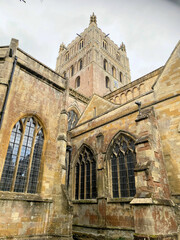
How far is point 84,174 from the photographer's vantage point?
13016mm

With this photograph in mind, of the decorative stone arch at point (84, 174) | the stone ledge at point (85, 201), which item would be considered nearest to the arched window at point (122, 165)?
the stone ledge at point (85, 201)

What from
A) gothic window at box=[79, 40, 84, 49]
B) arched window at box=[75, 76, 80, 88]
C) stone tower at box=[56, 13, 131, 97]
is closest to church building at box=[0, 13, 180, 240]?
stone tower at box=[56, 13, 131, 97]

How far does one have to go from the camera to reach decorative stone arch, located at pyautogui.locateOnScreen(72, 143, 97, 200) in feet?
39.9

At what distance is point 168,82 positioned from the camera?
34.1 feet

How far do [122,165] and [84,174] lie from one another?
10.9 ft

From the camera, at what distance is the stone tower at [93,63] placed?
28062 mm

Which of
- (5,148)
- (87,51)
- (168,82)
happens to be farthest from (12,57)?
(87,51)

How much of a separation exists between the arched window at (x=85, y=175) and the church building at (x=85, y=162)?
0.06m

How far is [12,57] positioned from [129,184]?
33.4 ft

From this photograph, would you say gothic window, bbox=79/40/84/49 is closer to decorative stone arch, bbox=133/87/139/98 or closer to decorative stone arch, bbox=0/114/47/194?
decorative stone arch, bbox=133/87/139/98

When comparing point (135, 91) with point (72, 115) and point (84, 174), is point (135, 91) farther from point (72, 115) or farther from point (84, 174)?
point (84, 174)

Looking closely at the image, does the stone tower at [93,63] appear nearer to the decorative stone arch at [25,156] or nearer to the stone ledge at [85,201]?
the decorative stone arch at [25,156]

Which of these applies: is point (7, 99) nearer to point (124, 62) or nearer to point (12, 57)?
point (12, 57)

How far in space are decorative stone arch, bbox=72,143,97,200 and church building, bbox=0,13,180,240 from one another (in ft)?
0.21
